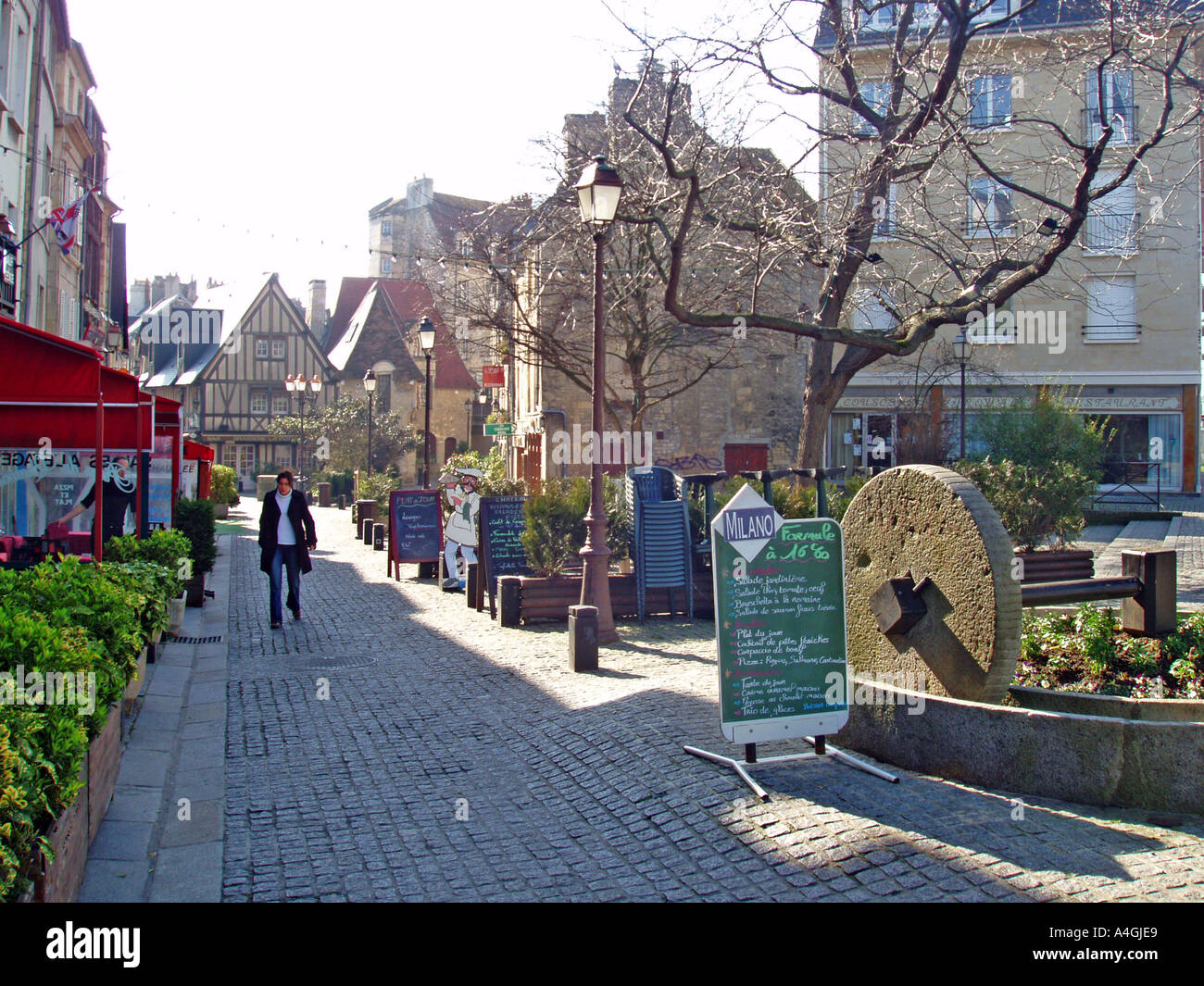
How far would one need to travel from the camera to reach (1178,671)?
5.85 meters

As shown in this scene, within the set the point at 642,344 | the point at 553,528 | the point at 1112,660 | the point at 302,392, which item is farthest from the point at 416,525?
the point at 302,392

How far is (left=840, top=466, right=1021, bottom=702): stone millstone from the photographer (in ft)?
16.4

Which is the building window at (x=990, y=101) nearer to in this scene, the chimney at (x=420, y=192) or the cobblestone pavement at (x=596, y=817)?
Answer: the cobblestone pavement at (x=596, y=817)

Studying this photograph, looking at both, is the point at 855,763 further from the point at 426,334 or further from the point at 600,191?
the point at 426,334

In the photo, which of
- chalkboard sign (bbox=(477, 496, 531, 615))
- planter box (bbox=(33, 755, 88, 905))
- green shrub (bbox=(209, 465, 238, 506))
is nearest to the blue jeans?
chalkboard sign (bbox=(477, 496, 531, 615))

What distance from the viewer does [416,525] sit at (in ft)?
50.4

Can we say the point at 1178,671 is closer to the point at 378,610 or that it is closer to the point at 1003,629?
the point at 1003,629

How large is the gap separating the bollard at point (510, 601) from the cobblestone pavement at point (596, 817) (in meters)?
2.59

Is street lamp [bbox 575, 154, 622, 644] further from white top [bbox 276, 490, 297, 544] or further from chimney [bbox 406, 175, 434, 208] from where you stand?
chimney [bbox 406, 175, 434, 208]

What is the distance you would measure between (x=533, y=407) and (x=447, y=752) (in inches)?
1010

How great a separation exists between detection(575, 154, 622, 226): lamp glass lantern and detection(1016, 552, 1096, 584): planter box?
643cm

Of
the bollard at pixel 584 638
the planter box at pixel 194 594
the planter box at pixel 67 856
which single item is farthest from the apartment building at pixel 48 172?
the planter box at pixel 67 856

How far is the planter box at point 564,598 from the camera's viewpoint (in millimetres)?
10883

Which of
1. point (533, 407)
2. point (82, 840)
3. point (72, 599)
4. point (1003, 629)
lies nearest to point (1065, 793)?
point (1003, 629)
